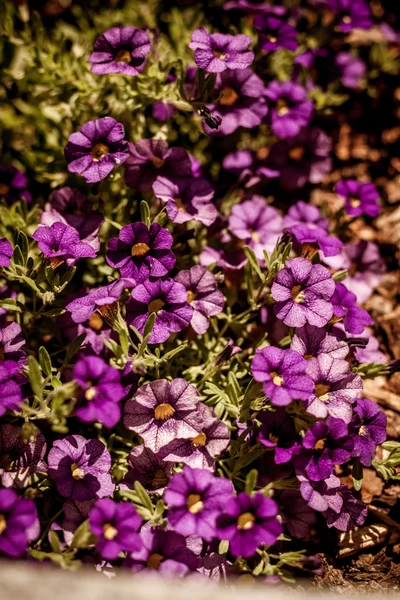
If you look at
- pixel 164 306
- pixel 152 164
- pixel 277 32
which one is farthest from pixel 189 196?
pixel 277 32

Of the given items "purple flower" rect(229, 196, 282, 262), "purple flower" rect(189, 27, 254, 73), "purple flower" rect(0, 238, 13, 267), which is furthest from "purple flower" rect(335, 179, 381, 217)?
"purple flower" rect(0, 238, 13, 267)

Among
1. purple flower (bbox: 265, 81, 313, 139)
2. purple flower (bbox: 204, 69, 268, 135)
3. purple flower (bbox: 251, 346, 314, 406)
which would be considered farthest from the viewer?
purple flower (bbox: 265, 81, 313, 139)

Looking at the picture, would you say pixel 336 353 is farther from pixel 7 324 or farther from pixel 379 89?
pixel 379 89

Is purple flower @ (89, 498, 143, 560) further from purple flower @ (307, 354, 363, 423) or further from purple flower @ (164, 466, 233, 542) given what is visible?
purple flower @ (307, 354, 363, 423)

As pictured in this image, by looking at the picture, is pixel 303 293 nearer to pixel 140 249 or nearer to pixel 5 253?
pixel 140 249

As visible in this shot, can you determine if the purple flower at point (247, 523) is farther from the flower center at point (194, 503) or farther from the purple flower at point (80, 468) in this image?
the purple flower at point (80, 468)

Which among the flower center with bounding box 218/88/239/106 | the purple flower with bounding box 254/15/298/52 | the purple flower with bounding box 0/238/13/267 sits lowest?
the purple flower with bounding box 0/238/13/267
